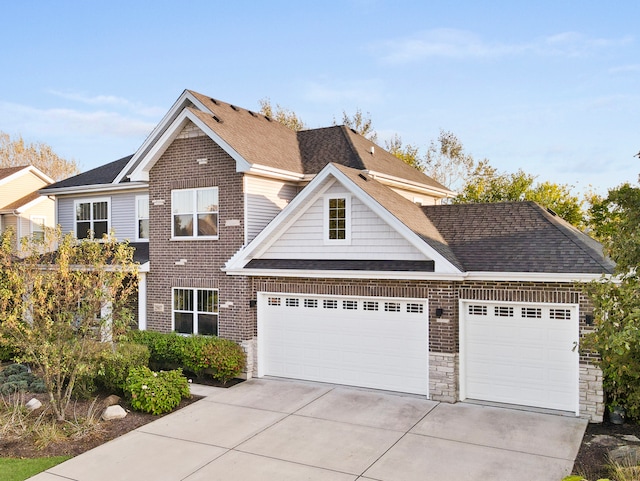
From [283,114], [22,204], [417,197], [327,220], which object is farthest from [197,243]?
[283,114]

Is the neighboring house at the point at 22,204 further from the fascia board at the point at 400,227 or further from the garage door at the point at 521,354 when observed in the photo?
the garage door at the point at 521,354

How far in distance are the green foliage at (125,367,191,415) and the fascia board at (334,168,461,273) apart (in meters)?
5.95

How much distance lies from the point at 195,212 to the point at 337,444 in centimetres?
860

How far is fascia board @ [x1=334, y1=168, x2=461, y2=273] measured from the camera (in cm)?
1227

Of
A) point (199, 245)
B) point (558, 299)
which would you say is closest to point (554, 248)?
point (558, 299)

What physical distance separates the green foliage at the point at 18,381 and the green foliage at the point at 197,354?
2533 millimetres

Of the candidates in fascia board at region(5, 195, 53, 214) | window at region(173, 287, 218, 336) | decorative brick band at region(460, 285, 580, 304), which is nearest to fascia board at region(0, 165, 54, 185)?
fascia board at region(5, 195, 53, 214)

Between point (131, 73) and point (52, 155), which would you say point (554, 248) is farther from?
point (52, 155)

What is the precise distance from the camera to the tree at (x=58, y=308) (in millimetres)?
11266

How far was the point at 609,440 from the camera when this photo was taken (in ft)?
33.0

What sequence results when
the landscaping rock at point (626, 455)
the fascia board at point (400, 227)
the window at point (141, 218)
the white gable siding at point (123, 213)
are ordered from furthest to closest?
the white gable siding at point (123, 213), the window at point (141, 218), the fascia board at point (400, 227), the landscaping rock at point (626, 455)

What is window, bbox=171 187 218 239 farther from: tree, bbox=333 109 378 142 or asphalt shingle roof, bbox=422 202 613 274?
tree, bbox=333 109 378 142

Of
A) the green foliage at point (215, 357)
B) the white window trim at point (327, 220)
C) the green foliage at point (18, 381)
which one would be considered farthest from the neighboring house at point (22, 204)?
the white window trim at point (327, 220)

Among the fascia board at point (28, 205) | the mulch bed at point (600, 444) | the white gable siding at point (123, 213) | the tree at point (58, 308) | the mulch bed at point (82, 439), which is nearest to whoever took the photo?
the mulch bed at point (600, 444)
